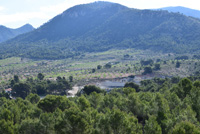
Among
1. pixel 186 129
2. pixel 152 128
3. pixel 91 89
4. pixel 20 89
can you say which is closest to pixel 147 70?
pixel 91 89

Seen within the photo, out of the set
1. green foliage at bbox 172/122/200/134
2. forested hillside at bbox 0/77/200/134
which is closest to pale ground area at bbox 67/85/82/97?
forested hillside at bbox 0/77/200/134

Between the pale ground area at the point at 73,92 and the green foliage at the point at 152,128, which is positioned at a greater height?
the green foliage at the point at 152,128

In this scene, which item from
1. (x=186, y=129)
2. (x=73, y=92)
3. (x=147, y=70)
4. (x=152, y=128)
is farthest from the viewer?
(x=147, y=70)

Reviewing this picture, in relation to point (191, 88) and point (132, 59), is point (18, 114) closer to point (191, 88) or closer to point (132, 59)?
point (191, 88)

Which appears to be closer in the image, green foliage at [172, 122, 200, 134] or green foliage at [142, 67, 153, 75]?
green foliage at [172, 122, 200, 134]

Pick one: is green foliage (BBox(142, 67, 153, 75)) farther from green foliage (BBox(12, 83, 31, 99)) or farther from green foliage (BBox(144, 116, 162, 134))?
green foliage (BBox(144, 116, 162, 134))

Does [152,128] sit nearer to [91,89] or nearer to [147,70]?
[91,89]

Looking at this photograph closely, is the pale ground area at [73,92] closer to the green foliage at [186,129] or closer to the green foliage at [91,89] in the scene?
the green foliage at [91,89]

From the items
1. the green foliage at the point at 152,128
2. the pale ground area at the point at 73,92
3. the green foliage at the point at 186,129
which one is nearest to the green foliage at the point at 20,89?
the pale ground area at the point at 73,92

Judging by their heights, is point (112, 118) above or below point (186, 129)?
above

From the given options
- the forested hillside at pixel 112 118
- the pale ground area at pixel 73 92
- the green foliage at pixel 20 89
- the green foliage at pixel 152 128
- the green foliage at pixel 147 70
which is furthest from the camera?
the green foliage at pixel 147 70

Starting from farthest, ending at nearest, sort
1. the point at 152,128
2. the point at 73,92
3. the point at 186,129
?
the point at 73,92, the point at 152,128, the point at 186,129

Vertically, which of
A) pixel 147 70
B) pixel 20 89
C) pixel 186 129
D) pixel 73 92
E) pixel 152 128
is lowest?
pixel 73 92

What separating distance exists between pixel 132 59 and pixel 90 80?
269ft
